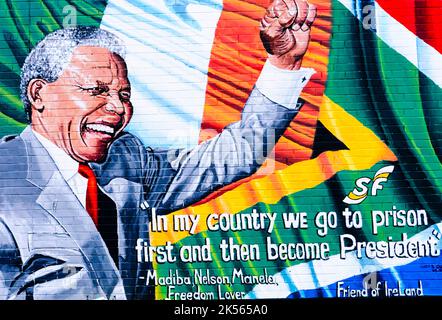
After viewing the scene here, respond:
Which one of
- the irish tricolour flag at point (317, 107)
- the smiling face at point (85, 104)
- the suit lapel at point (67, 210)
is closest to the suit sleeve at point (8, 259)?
the suit lapel at point (67, 210)

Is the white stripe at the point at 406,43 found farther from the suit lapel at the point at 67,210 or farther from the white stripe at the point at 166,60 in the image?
the suit lapel at the point at 67,210

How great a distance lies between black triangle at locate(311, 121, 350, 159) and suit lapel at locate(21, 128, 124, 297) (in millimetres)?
2383

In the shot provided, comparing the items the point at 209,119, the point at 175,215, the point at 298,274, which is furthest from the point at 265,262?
the point at 209,119

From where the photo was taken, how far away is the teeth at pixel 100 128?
26.5ft

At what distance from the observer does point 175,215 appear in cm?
805

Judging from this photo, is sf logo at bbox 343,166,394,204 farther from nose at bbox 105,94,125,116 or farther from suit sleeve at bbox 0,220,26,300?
suit sleeve at bbox 0,220,26,300

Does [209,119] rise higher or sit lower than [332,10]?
lower

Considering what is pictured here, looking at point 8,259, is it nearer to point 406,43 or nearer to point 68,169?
point 68,169

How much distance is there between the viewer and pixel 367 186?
798 cm

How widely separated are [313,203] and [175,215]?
4.62ft

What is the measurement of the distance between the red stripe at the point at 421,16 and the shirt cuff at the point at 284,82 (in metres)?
1.02

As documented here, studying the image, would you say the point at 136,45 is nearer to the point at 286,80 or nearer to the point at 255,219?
the point at 286,80

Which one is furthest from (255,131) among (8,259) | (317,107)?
(8,259)
